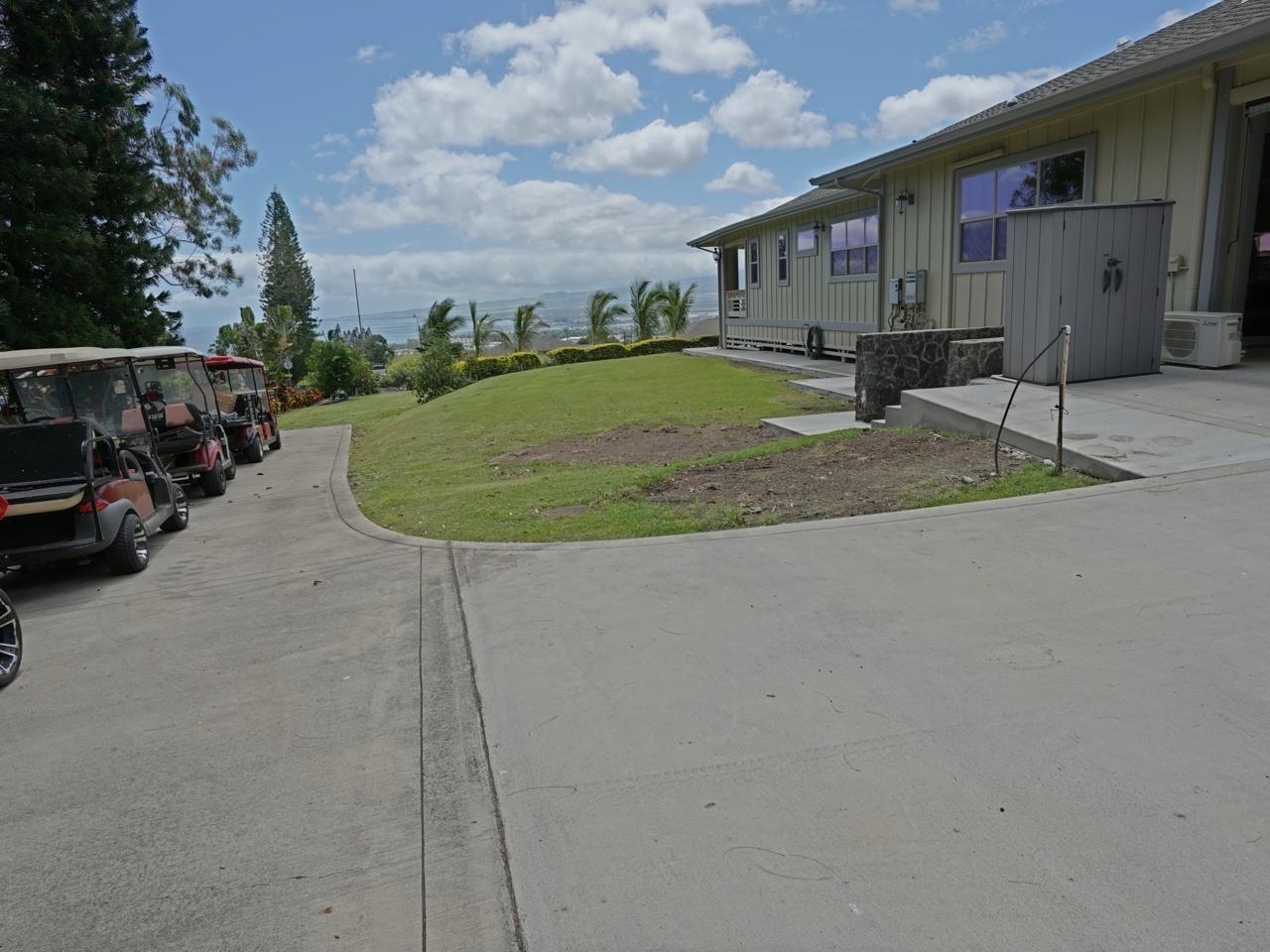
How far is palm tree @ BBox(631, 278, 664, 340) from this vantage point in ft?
120

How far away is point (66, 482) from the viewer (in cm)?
671

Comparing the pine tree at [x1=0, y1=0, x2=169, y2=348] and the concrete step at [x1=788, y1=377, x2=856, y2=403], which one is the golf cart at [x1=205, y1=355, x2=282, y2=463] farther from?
the concrete step at [x1=788, y1=377, x2=856, y2=403]

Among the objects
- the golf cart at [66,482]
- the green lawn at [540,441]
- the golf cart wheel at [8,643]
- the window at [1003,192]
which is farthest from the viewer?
the window at [1003,192]

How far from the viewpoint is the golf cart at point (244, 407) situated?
14.4 metres

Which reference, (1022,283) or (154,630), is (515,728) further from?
(1022,283)

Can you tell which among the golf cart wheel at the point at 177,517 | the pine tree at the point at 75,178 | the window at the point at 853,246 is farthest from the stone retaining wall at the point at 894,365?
the pine tree at the point at 75,178

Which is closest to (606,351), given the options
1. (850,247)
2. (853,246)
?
(850,247)

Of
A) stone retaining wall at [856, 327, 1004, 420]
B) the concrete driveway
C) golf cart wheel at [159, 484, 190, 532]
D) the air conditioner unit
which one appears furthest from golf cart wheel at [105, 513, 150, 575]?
the air conditioner unit

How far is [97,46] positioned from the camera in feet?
63.3

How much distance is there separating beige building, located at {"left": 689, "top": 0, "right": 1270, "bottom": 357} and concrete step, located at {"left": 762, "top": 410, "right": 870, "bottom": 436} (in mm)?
3567

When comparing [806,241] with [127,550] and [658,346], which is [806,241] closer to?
[658,346]

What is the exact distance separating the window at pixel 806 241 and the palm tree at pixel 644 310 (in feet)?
52.6

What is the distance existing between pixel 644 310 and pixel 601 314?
1.92 m

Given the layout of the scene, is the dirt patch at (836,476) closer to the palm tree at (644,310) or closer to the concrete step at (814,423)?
the concrete step at (814,423)
